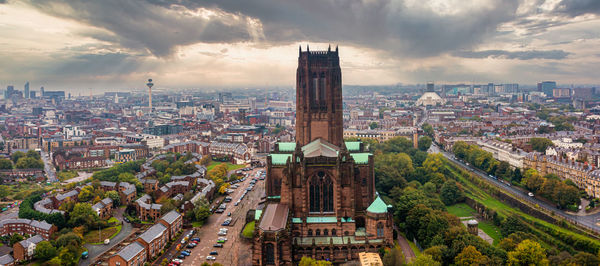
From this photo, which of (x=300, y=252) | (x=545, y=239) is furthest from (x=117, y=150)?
(x=545, y=239)

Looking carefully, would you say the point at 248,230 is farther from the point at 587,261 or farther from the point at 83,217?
the point at 587,261

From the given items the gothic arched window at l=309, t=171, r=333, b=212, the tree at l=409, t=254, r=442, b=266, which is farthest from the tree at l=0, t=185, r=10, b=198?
the tree at l=409, t=254, r=442, b=266

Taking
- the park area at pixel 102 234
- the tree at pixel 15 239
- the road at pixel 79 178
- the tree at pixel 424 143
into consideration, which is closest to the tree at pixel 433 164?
the tree at pixel 424 143

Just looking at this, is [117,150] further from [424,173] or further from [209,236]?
[424,173]

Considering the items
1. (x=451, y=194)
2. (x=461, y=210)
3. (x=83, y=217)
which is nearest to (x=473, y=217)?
(x=461, y=210)

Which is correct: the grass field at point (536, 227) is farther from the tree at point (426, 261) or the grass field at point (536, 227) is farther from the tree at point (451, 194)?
the tree at point (426, 261)

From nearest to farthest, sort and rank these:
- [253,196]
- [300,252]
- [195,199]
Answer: [300,252] < [195,199] < [253,196]

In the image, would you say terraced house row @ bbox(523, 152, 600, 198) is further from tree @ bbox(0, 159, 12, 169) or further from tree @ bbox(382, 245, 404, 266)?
tree @ bbox(0, 159, 12, 169)

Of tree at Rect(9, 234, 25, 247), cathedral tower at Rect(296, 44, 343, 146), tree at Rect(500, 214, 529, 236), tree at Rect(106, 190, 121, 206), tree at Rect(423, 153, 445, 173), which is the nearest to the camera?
tree at Rect(500, 214, 529, 236)
